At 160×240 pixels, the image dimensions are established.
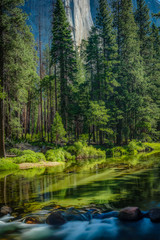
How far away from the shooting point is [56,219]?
5.06m

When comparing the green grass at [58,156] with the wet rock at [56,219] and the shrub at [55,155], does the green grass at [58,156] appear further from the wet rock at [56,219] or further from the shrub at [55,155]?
the wet rock at [56,219]

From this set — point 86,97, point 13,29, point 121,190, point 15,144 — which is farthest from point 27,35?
point 121,190

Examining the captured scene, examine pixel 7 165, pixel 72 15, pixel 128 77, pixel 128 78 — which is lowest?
pixel 7 165

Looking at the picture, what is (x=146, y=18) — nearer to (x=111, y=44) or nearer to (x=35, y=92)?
(x=111, y=44)

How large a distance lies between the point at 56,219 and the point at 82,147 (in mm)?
16386

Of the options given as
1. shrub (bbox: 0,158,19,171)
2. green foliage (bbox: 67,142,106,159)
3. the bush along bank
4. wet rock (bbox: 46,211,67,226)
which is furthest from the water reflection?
the bush along bank

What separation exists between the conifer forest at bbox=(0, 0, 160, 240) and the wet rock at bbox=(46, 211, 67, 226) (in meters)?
0.02

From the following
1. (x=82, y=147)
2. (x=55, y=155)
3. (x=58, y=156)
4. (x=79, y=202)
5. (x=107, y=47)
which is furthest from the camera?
(x=107, y=47)

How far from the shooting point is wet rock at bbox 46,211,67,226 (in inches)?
197

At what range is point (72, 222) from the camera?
5.11m

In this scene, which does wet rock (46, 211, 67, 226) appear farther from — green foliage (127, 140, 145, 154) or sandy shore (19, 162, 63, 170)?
green foliage (127, 140, 145, 154)

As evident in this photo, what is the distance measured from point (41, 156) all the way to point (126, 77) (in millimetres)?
17488

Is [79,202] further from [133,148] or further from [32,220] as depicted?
[133,148]

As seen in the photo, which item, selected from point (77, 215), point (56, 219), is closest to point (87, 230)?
point (77, 215)
